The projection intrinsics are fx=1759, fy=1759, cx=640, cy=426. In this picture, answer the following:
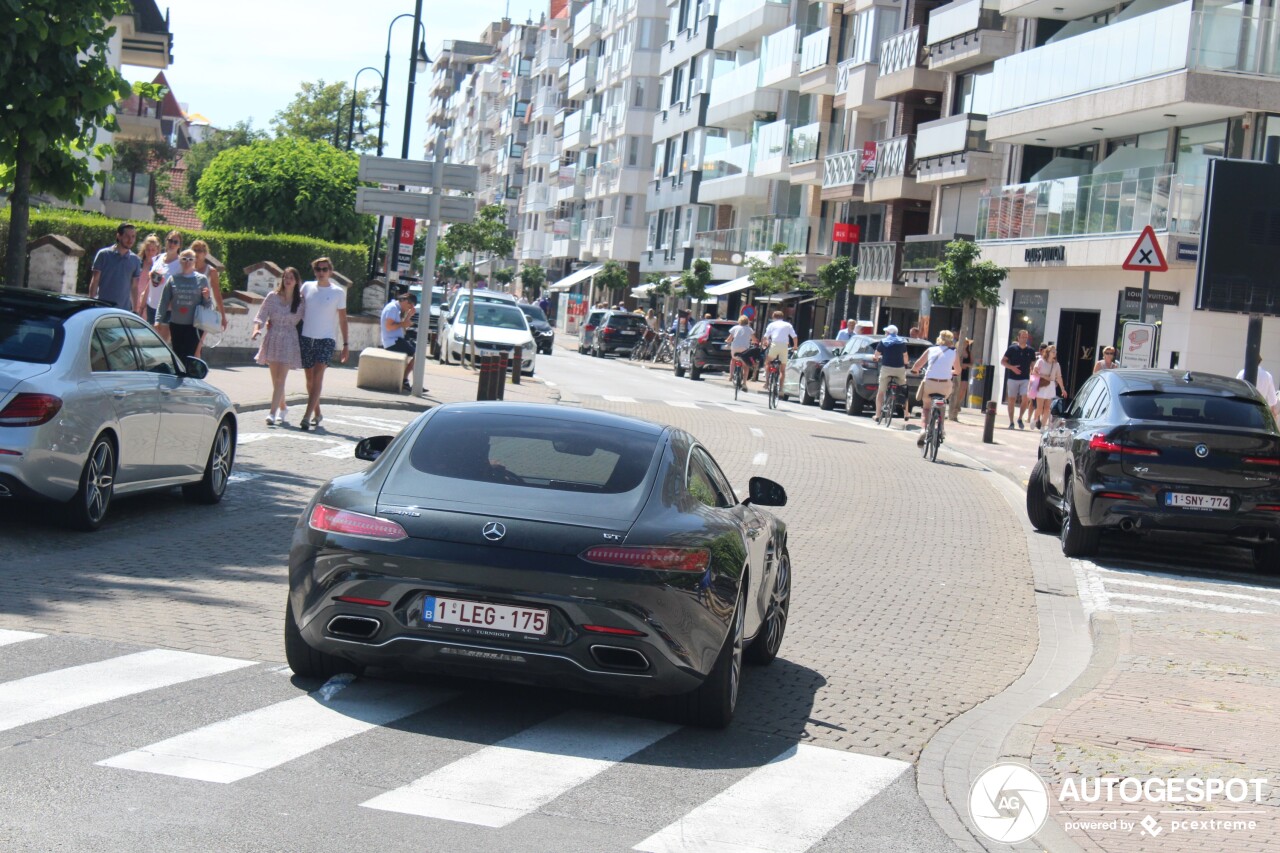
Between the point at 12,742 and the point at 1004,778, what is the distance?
3737 mm

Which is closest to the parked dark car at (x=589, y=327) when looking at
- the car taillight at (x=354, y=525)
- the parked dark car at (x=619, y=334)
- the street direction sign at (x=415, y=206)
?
the parked dark car at (x=619, y=334)

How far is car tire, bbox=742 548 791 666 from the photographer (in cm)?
897

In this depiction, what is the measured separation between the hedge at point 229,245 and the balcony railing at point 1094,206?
15823mm

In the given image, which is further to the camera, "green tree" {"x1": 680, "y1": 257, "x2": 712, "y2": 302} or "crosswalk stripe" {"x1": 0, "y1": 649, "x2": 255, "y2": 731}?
"green tree" {"x1": 680, "y1": 257, "x2": 712, "y2": 302}

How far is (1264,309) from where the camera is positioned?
20.5 meters

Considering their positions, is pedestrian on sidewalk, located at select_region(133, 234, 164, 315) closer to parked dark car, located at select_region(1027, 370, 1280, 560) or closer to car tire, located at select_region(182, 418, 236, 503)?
car tire, located at select_region(182, 418, 236, 503)

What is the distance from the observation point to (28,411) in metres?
10.8

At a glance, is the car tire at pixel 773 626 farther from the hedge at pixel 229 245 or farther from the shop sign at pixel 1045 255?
the shop sign at pixel 1045 255

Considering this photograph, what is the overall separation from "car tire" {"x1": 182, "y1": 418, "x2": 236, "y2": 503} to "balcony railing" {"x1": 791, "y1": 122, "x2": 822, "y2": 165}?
5148 cm

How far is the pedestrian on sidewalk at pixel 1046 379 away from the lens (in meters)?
34.6

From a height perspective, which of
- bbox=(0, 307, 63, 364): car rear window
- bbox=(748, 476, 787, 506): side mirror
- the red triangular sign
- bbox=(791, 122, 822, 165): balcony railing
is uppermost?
bbox=(791, 122, 822, 165): balcony railing

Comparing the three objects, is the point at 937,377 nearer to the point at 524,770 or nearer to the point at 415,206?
the point at 415,206

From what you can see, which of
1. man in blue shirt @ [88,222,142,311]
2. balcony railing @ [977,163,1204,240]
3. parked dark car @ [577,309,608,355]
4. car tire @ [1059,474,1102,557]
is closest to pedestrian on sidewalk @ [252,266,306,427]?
man in blue shirt @ [88,222,142,311]

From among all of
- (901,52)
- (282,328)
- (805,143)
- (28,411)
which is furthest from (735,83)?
(28,411)
